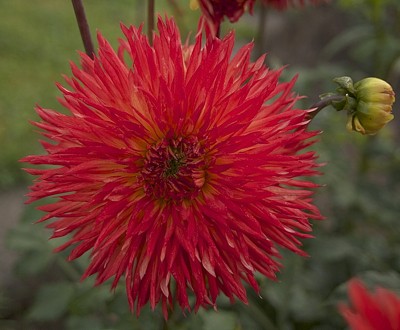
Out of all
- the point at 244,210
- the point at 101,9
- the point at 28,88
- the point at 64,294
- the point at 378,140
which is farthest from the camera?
the point at 101,9

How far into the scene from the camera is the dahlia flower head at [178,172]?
1.07 meters

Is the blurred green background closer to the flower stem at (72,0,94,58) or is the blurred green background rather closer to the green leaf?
the green leaf

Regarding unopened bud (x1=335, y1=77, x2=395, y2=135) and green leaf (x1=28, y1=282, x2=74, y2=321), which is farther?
green leaf (x1=28, y1=282, x2=74, y2=321)

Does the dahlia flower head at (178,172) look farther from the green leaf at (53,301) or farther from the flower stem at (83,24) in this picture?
the green leaf at (53,301)

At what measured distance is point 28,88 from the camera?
4.07 meters

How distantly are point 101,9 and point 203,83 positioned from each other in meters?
4.16

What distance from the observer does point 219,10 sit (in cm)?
128

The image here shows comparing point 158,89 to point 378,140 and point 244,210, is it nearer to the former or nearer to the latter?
point 244,210

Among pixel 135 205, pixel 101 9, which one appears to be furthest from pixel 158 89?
pixel 101 9

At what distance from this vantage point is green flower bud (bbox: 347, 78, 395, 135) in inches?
46.0

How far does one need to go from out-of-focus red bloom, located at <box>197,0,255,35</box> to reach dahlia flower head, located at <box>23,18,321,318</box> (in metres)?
0.17

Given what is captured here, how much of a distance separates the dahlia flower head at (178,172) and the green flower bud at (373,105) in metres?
0.13

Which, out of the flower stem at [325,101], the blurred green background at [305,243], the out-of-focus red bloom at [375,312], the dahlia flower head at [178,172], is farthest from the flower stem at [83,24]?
the out-of-focus red bloom at [375,312]

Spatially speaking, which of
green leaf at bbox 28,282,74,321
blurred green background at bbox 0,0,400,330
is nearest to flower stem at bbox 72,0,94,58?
blurred green background at bbox 0,0,400,330
